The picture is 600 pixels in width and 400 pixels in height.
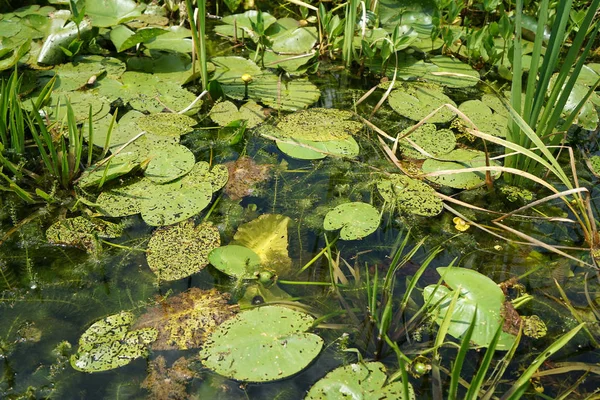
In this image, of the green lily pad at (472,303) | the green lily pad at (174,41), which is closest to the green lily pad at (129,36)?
the green lily pad at (174,41)

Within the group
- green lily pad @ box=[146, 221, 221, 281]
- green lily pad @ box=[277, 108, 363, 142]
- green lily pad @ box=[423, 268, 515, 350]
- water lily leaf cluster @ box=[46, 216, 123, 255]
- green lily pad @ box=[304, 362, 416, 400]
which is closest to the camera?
green lily pad @ box=[304, 362, 416, 400]

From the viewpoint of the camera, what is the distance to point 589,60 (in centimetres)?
312

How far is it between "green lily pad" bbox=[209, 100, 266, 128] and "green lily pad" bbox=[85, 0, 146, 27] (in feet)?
2.88

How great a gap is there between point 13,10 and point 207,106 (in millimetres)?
1505

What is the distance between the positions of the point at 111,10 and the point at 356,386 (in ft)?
8.40

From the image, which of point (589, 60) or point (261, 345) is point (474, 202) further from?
point (589, 60)

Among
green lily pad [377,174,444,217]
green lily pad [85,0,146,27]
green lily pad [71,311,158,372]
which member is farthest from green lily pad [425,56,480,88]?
green lily pad [71,311,158,372]

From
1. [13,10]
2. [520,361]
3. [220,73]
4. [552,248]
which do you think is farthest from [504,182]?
[13,10]

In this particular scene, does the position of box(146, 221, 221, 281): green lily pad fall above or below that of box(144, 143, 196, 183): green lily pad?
below

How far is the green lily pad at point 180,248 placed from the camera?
5.88 feet

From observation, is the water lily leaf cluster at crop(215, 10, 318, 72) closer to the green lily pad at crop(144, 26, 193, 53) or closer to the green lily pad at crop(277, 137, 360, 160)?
the green lily pad at crop(144, 26, 193, 53)

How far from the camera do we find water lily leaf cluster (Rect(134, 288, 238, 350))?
1597 millimetres

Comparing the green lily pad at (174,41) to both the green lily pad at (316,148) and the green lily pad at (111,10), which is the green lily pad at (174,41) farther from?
the green lily pad at (316,148)

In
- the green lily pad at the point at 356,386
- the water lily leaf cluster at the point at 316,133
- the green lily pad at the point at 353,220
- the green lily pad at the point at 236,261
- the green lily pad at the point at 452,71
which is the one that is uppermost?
the green lily pad at the point at 452,71
